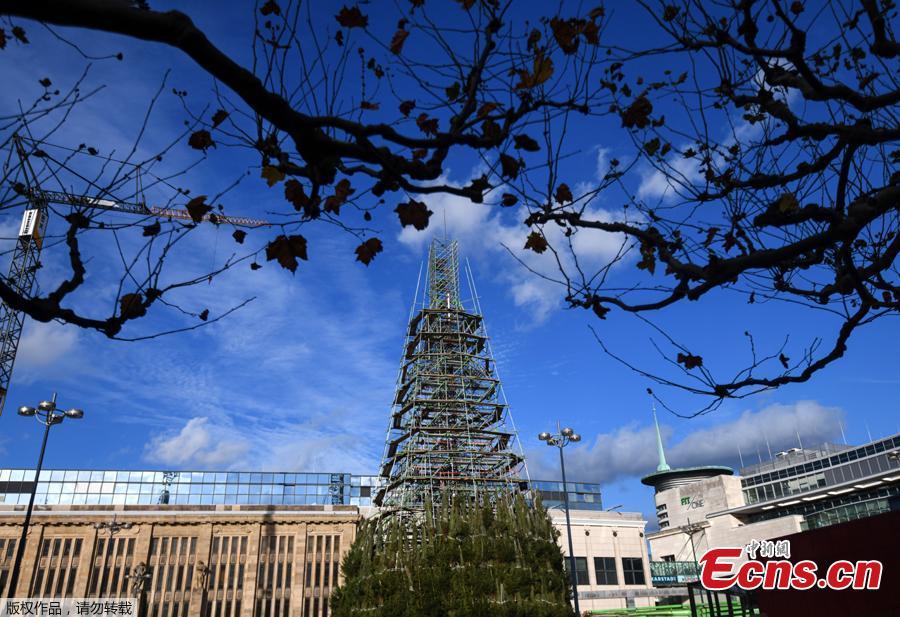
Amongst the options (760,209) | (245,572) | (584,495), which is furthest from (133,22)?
(584,495)

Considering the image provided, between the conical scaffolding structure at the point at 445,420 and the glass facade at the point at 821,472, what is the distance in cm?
4272

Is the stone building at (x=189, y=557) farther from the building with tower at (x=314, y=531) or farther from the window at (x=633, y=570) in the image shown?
the window at (x=633, y=570)

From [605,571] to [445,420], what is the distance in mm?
20516

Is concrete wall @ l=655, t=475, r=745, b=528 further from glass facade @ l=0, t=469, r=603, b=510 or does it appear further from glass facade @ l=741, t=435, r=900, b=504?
glass facade @ l=0, t=469, r=603, b=510

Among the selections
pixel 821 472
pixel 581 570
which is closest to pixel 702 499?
pixel 821 472

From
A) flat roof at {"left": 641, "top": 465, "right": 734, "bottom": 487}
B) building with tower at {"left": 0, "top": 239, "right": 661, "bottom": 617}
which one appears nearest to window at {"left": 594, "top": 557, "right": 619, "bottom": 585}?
building with tower at {"left": 0, "top": 239, "right": 661, "bottom": 617}

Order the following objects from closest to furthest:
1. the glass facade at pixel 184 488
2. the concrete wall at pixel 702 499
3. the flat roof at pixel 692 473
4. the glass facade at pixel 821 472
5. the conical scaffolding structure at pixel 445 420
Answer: the conical scaffolding structure at pixel 445 420
the glass facade at pixel 821 472
the glass facade at pixel 184 488
the concrete wall at pixel 702 499
the flat roof at pixel 692 473

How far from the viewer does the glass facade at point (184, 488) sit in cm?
7306

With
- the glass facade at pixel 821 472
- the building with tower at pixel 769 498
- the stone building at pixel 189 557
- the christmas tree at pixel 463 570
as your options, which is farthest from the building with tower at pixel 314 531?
the glass facade at pixel 821 472

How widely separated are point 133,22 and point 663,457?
478 feet

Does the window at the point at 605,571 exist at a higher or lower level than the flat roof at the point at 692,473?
lower

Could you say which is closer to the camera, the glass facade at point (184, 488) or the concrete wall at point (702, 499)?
the glass facade at point (184, 488)

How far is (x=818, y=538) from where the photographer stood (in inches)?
595

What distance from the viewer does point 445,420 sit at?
54125mm
